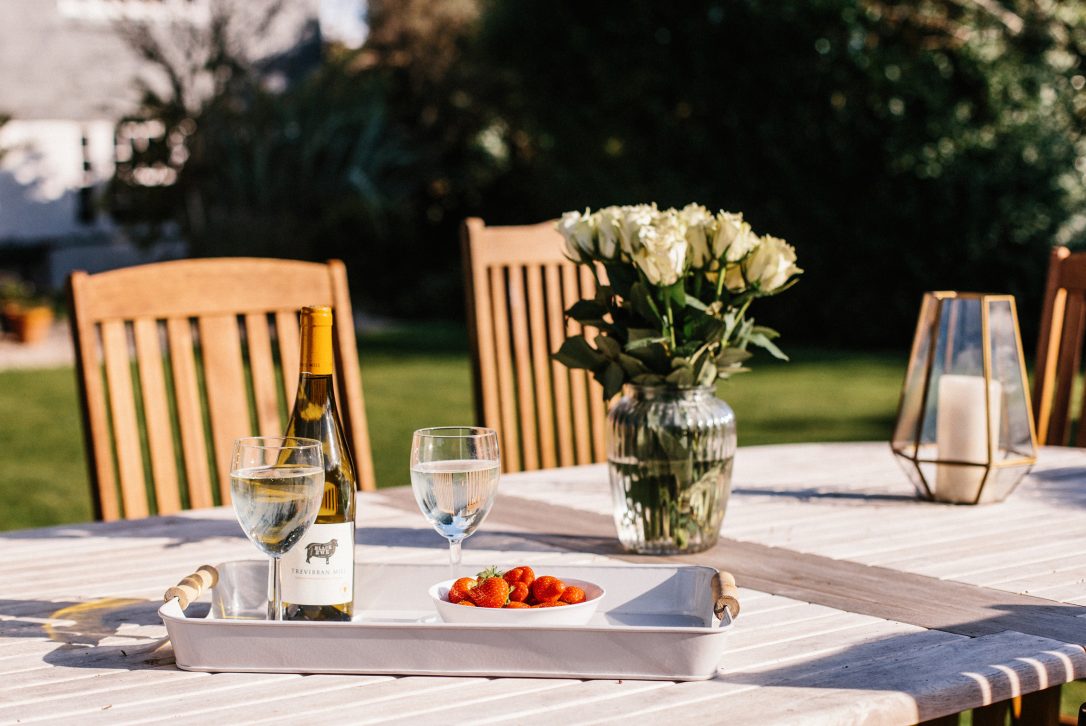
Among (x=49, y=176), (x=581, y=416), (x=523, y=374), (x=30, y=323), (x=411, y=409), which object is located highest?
(x=49, y=176)

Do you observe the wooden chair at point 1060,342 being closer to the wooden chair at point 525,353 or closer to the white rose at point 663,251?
the wooden chair at point 525,353

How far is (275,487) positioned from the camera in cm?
117

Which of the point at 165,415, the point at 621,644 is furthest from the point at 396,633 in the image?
the point at 165,415

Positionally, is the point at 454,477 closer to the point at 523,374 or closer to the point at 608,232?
the point at 608,232

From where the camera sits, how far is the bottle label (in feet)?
4.13

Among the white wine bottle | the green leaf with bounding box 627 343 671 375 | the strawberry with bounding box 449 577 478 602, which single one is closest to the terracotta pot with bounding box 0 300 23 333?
the green leaf with bounding box 627 343 671 375

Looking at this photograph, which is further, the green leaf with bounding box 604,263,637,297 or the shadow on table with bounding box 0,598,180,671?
the green leaf with bounding box 604,263,637,297

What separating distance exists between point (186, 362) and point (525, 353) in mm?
806

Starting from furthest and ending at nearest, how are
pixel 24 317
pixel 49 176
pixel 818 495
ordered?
pixel 49 176 < pixel 24 317 < pixel 818 495

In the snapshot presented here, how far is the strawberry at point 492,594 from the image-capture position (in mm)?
1213

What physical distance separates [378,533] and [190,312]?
2.26 feet

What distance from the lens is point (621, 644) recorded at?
1123mm

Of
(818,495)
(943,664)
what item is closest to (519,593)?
(943,664)

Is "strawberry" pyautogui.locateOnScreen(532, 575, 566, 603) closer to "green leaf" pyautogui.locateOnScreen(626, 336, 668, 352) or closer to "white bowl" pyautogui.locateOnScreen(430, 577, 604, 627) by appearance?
"white bowl" pyautogui.locateOnScreen(430, 577, 604, 627)
